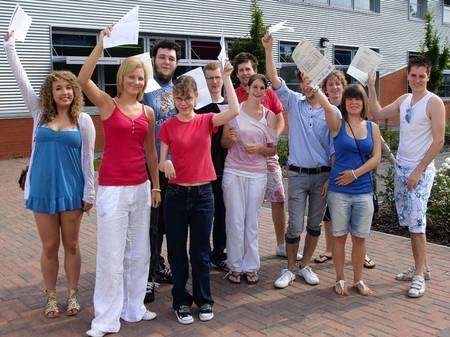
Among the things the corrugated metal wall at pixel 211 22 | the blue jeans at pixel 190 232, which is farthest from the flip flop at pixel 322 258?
the corrugated metal wall at pixel 211 22

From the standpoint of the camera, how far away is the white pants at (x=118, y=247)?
3707mm

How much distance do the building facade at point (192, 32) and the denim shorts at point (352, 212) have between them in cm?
775

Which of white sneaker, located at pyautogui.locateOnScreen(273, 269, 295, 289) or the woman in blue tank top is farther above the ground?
the woman in blue tank top

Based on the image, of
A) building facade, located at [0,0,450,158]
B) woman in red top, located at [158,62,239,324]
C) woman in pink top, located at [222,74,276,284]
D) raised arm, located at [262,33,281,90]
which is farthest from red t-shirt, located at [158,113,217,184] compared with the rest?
building facade, located at [0,0,450,158]

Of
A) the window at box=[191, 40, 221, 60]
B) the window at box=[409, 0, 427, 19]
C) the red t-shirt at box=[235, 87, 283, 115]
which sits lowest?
the red t-shirt at box=[235, 87, 283, 115]

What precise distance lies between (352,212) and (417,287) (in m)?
0.88

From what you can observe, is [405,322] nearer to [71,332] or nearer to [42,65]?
[71,332]

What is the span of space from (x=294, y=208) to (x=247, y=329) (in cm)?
130

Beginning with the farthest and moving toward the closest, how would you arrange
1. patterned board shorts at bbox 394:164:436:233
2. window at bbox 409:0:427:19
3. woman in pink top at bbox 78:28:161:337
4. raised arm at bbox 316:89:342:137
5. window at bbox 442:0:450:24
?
window at bbox 442:0:450:24
window at bbox 409:0:427:19
patterned board shorts at bbox 394:164:436:233
raised arm at bbox 316:89:342:137
woman in pink top at bbox 78:28:161:337

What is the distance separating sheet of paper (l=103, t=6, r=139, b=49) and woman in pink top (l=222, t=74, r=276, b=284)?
1295 millimetres

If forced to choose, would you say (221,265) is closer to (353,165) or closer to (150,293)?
(150,293)

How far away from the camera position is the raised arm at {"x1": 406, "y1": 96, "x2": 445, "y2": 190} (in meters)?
4.31

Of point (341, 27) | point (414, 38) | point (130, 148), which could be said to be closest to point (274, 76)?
point (130, 148)

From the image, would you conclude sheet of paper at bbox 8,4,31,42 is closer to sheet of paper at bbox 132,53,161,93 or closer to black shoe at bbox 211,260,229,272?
sheet of paper at bbox 132,53,161,93
